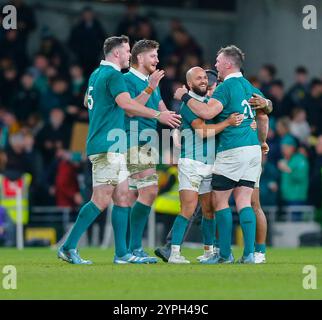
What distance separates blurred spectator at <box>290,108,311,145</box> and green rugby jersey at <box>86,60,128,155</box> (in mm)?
10233

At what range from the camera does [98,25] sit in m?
25.2

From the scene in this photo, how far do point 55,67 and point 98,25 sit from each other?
1.20 metres

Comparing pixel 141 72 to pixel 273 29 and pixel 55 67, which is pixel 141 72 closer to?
pixel 55 67

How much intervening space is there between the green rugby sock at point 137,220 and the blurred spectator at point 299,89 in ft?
33.6

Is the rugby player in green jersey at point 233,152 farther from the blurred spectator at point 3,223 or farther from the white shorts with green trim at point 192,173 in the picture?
the blurred spectator at point 3,223

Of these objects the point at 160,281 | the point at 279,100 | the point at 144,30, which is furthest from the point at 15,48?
the point at 160,281

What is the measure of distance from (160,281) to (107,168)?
2.13 meters

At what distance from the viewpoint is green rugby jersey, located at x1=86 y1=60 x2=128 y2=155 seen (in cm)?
1376

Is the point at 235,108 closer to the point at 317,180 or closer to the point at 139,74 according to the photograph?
the point at 139,74

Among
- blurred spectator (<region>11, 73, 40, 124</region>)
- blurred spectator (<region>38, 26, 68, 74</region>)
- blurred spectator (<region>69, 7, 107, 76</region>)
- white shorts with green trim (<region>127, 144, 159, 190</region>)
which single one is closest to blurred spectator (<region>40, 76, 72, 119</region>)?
blurred spectator (<region>11, 73, 40, 124</region>)

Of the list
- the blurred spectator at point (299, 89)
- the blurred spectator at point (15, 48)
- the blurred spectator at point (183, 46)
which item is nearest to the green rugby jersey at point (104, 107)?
the blurred spectator at point (299, 89)

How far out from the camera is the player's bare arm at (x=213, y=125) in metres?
13.9

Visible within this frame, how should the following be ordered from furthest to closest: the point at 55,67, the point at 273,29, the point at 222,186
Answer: the point at 273,29 → the point at 55,67 → the point at 222,186
